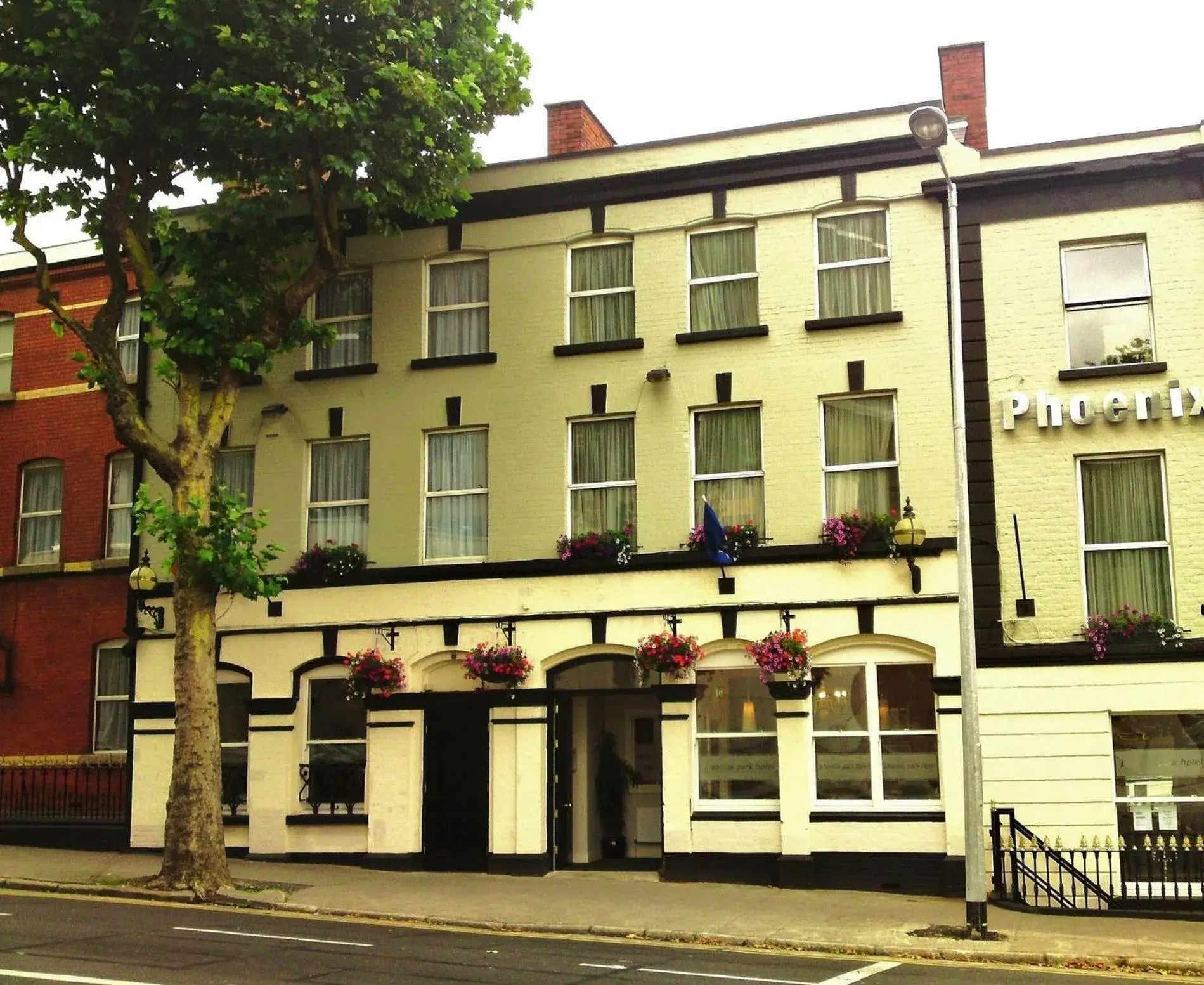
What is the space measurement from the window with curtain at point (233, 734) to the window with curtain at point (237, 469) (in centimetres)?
306

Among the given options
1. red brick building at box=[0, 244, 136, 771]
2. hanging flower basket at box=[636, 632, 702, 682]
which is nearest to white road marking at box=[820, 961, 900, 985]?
hanging flower basket at box=[636, 632, 702, 682]

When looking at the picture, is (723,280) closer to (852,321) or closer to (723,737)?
(852,321)

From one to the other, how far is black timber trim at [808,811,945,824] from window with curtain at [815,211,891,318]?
6957 millimetres

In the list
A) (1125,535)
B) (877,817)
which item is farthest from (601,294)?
(877,817)

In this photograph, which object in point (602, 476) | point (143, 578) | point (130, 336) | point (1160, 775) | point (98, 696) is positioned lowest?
point (1160, 775)

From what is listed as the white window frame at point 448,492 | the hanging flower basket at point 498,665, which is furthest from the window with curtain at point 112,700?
the hanging flower basket at point 498,665

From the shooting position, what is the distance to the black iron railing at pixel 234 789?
21672mm

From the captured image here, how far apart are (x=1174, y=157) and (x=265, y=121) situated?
12.2 m

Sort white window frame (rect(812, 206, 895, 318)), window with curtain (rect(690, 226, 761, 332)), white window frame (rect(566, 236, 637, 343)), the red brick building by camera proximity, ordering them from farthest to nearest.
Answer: the red brick building
white window frame (rect(566, 236, 637, 343))
window with curtain (rect(690, 226, 761, 332))
white window frame (rect(812, 206, 895, 318))

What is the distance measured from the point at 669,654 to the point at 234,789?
7637 mm

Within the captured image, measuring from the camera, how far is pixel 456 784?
20594mm

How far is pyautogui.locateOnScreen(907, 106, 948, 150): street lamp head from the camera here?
14.0 metres

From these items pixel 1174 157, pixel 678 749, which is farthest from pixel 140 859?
pixel 1174 157

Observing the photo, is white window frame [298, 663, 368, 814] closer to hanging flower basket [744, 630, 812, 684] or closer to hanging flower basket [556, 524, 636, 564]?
hanging flower basket [556, 524, 636, 564]
